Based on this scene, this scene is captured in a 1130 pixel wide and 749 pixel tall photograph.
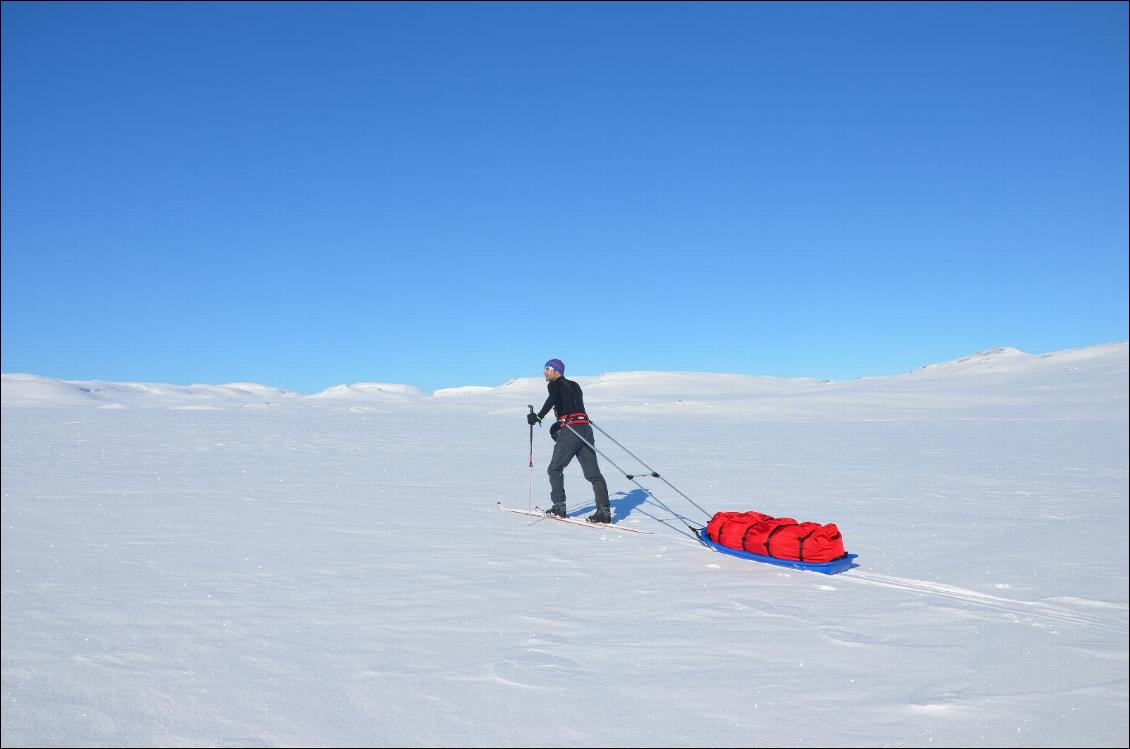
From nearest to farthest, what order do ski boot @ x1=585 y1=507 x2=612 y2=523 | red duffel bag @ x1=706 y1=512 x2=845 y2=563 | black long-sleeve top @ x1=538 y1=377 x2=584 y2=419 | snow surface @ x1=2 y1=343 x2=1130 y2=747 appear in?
snow surface @ x1=2 y1=343 x2=1130 y2=747
red duffel bag @ x1=706 y1=512 x2=845 y2=563
ski boot @ x1=585 y1=507 x2=612 y2=523
black long-sleeve top @ x1=538 y1=377 x2=584 y2=419

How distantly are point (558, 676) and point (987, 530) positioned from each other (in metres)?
6.72

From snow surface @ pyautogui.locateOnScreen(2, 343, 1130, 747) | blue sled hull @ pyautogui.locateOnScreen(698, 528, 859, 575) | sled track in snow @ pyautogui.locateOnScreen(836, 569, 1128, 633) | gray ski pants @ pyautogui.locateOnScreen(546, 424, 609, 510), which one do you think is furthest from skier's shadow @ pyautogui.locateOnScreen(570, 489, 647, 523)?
sled track in snow @ pyautogui.locateOnScreen(836, 569, 1128, 633)

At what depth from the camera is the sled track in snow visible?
5129 millimetres

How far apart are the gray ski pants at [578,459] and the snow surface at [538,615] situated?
487 mm

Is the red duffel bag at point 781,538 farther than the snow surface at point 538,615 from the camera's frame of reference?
Yes

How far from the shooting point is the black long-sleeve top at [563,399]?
29.6ft

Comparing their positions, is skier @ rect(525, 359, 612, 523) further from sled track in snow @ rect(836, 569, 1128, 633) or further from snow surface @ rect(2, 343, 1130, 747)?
sled track in snow @ rect(836, 569, 1128, 633)

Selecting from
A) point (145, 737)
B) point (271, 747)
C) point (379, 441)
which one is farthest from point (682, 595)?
point (379, 441)

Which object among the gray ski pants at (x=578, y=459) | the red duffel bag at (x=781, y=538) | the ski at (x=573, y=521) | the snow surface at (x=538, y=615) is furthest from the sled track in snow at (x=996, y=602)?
the gray ski pants at (x=578, y=459)

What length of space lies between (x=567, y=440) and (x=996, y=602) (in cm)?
477

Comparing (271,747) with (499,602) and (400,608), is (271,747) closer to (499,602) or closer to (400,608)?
(400,608)

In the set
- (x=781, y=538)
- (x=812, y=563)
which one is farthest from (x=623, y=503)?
(x=812, y=563)

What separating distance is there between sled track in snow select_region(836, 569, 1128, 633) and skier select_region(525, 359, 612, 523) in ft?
10.3

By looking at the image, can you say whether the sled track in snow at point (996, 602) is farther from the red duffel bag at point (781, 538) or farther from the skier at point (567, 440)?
the skier at point (567, 440)
